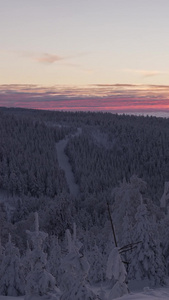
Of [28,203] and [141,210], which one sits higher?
[141,210]

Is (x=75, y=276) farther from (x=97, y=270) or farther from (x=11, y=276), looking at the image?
(x=97, y=270)

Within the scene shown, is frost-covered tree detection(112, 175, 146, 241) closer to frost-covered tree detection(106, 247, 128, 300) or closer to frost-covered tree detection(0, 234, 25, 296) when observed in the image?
frost-covered tree detection(0, 234, 25, 296)

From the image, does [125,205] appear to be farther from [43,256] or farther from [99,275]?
[43,256]

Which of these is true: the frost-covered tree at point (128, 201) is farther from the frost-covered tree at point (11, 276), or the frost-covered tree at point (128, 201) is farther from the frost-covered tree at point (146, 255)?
the frost-covered tree at point (11, 276)

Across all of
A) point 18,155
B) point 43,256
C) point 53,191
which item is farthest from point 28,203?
point 43,256

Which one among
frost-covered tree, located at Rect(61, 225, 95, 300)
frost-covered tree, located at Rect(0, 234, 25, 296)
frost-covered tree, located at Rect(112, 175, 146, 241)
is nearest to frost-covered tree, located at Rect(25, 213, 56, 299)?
frost-covered tree, located at Rect(61, 225, 95, 300)

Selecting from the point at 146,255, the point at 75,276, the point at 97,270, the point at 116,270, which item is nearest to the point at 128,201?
the point at 146,255
